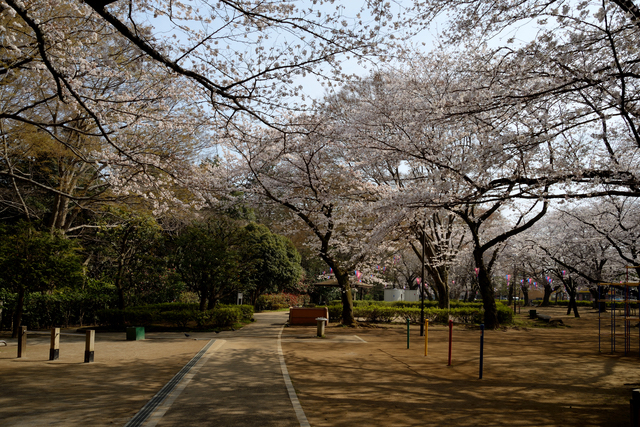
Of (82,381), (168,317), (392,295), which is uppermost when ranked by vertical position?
(82,381)

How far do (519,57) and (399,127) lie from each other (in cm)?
542

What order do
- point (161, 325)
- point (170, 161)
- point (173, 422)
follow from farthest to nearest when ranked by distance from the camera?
point (161, 325) → point (170, 161) → point (173, 422)

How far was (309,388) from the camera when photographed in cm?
671

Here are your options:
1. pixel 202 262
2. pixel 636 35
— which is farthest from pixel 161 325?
pixel 636 35

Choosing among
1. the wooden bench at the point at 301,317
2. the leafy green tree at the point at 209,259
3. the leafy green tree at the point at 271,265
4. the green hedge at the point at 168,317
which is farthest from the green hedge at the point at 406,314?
the leafy green tree at the point at 271,265

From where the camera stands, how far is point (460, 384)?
24.0ft

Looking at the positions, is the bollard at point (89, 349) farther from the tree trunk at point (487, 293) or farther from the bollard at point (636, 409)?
the tree trunk at point (487, 293)

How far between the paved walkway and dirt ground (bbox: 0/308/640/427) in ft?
0.93

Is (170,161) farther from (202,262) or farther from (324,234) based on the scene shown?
(324,234)

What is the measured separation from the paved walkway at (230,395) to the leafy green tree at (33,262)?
5.24m

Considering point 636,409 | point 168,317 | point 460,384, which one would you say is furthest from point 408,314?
point 636,409

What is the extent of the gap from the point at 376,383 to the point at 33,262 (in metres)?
Answer: 10.00

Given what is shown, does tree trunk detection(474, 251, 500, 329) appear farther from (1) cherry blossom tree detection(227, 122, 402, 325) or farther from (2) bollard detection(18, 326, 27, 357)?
(2) bollard detection(18, 326, 27, 357)

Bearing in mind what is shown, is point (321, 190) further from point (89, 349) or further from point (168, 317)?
point (89, 349)
